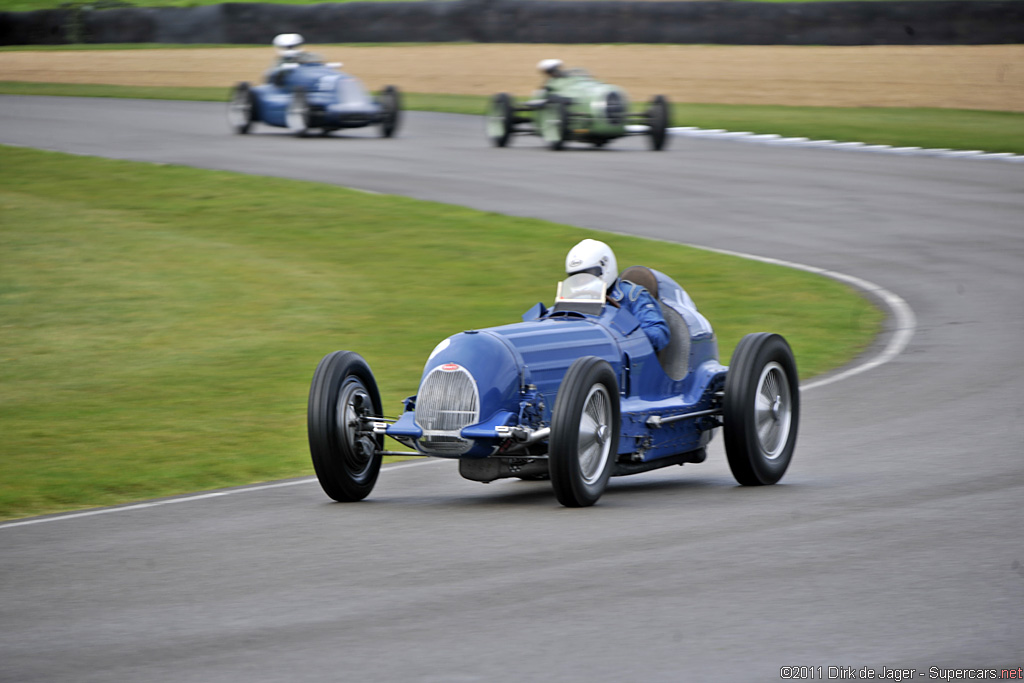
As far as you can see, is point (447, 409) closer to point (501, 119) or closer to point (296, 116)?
point (501, 119)

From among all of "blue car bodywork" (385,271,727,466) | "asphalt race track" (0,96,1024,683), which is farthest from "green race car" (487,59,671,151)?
"blue car bodywork" (385,271,727,466)

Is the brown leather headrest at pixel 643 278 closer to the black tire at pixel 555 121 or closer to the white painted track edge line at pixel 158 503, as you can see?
the white painted track edge line at pixel 158 503

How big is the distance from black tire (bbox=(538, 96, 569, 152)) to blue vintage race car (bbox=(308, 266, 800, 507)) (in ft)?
68.5

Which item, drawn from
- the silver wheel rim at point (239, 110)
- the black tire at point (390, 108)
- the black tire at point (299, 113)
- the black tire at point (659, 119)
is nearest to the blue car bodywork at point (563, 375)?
the black tire at point (659, 119)

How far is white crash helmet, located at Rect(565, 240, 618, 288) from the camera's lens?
9.17 metres

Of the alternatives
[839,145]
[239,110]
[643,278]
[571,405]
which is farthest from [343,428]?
[239,110]

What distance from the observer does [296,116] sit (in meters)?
32.8

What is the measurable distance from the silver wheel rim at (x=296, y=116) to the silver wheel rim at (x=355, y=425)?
24546 mm

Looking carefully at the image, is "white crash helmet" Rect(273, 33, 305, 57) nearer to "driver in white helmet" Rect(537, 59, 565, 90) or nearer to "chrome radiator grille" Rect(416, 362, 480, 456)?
"driver in white helmet" Rect(537, 59, 565, 90)

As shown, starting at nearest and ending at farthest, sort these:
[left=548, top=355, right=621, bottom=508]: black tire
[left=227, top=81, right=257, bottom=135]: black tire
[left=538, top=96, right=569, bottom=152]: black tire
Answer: [left=548, top=355, right=621, bottom=508]: black tire
[left=538, top=96, right=569, bottom=152]: black tire
[left=227, top=81, right=257, bottom=135]: black tire

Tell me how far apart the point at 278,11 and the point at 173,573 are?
162ft

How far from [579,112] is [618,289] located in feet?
69.6

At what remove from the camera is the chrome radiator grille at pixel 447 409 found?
8180mm

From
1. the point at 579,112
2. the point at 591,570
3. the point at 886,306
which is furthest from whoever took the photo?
the point at 579,112
